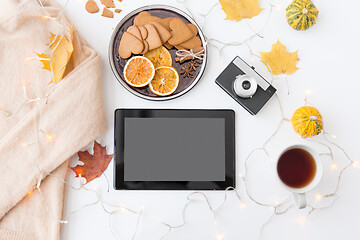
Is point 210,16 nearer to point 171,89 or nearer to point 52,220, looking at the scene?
point 171,89

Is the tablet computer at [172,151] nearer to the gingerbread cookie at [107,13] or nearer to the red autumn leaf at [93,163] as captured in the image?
the red autumn leaf at [93,163]

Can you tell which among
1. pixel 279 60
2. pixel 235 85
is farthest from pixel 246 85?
pixel 279 60

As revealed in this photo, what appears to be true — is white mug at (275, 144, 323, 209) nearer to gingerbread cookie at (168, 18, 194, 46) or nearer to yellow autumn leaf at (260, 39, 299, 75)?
yellow autumn leaf at (260, 39, 299, 75)

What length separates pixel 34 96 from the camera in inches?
33.1

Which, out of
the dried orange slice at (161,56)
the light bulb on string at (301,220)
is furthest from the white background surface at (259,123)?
the dried orange slice at (161,56)

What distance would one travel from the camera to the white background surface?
875mm

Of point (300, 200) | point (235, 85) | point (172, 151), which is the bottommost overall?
point (172, 151)

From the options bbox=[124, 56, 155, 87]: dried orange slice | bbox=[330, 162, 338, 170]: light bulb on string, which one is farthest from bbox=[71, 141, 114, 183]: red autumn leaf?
bbox=[330, 162, 338, 170]: light bulb on string

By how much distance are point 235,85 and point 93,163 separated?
433 mm

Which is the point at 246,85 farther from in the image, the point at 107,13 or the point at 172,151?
the point at 107,13

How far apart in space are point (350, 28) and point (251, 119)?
1.29 ft

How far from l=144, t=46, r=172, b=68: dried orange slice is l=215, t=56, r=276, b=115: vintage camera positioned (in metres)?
0.14

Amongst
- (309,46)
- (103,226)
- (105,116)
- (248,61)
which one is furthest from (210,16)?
(103,226)

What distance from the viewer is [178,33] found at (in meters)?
0.86
